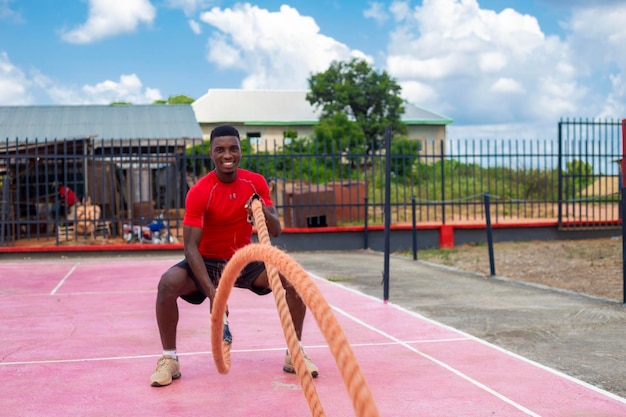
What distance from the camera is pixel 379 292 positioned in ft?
33.4

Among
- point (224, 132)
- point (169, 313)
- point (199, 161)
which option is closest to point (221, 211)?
point (224, 132)

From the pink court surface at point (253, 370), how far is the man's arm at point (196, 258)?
2.35 feet

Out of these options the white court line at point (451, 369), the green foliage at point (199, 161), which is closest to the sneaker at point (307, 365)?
the white court line at point (451, 369)

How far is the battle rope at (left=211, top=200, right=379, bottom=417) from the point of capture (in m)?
1.99

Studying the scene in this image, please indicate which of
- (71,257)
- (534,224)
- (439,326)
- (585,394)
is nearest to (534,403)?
(585,394)

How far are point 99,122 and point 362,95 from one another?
57.6 ft

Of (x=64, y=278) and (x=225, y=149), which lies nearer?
(x=225, y=149)

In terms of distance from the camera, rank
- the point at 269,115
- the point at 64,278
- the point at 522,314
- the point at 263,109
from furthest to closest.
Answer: the point at 263,109
the point at 269,115
the point at 64,278
the point at 522,314

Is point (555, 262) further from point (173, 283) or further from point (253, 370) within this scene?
point (173, 283)

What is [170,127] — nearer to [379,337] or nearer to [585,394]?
[379,337]

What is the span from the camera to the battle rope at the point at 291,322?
1.99 m

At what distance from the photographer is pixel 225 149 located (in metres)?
5.15

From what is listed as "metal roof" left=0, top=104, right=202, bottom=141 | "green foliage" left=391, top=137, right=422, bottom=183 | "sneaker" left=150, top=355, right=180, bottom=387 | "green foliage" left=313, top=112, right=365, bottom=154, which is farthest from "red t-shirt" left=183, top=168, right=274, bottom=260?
"green foliage" left=313, top=112, right=365, bottom=154

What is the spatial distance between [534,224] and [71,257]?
421 inches
